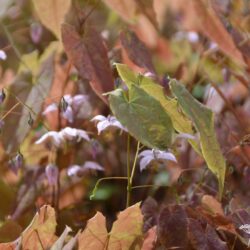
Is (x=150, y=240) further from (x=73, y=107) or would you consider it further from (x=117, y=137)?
(x=117, y=137)

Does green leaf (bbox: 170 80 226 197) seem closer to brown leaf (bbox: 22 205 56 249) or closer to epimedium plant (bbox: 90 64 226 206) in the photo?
epimedium plant (bbox: 90 64 226 206)

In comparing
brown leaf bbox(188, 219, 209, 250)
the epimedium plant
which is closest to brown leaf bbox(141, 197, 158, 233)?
brown leaf bbox(188, 219, 209, 250)

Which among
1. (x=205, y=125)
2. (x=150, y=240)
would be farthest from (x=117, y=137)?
(x=205, y=125)

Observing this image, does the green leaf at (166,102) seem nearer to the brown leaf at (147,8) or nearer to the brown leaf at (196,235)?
the brown leaf at (196,235)

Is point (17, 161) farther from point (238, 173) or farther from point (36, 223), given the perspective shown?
point (238, 173)

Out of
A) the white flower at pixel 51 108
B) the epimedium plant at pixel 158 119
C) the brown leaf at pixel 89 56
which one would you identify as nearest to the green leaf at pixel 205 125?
the epimedium plant at pixel 158 119

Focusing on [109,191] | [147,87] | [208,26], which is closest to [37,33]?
[208,26]

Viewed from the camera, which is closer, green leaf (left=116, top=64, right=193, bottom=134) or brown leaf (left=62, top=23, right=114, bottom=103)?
green leaf (left=116, top=64, right=193, bottom=134)
